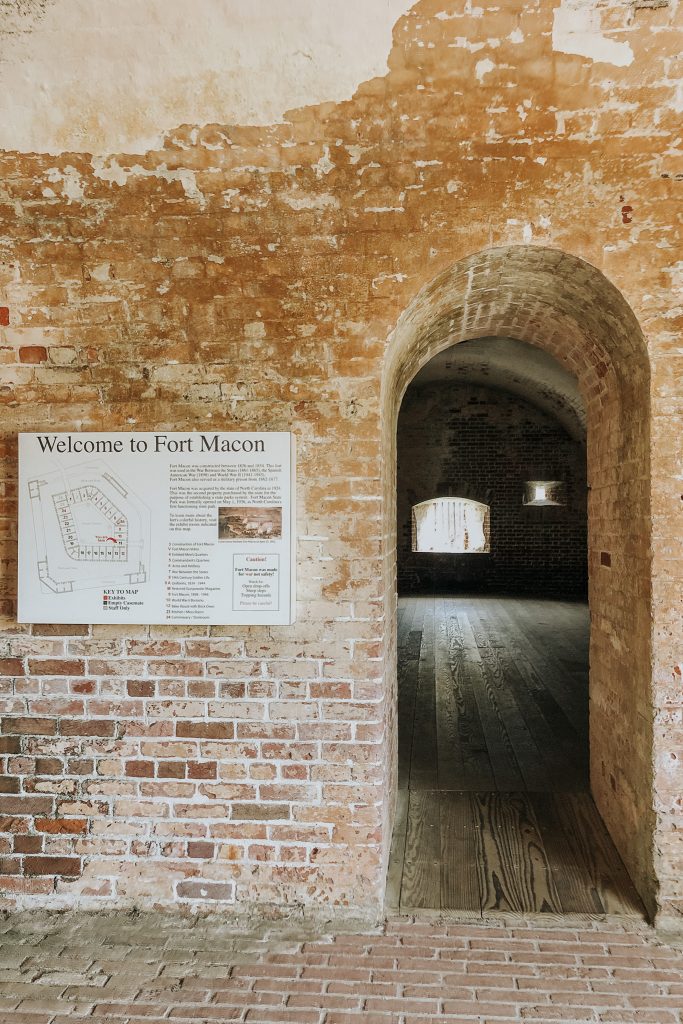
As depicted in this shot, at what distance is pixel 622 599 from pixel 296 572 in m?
1.44

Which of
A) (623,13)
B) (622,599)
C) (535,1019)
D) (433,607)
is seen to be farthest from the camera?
(433,607)

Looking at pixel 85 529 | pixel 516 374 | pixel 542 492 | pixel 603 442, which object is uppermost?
pixel 516 374

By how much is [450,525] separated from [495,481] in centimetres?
118

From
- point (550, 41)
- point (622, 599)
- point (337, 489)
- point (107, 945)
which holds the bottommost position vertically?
point (107, 945)

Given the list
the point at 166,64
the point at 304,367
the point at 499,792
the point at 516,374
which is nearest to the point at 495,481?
the point at 516,374

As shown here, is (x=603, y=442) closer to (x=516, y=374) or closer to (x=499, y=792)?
(x=499, y=792)

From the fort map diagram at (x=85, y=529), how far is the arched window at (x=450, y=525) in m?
10.0

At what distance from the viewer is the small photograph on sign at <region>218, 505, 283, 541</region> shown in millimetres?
2531

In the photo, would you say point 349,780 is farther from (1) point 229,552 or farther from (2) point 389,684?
(1) point 229,552

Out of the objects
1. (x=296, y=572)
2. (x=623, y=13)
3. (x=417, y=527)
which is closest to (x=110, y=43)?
(x=623, y=13)

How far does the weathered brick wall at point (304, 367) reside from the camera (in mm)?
2418

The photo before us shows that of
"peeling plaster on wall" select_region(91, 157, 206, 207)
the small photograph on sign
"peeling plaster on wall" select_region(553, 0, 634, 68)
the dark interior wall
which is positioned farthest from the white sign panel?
the dark interior wall

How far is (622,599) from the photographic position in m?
2.85

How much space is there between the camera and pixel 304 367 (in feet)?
8.36
